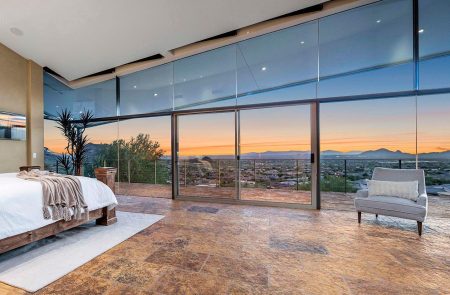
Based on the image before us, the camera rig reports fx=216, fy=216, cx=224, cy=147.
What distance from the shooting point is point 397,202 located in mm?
2982

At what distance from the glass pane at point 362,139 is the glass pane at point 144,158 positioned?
11.8 ft

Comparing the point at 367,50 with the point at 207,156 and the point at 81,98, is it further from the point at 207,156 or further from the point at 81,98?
the point at 81,98

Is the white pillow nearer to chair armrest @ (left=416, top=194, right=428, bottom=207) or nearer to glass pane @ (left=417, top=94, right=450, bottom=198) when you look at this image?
chair armrest @ (left=416, top=194, right=428, bottom=207)

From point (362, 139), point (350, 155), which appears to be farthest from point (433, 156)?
point (350, 155)

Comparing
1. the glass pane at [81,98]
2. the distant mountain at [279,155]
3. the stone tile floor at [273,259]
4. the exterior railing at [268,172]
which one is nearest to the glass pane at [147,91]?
the glass pane at [81,98]

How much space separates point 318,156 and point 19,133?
6.34 m

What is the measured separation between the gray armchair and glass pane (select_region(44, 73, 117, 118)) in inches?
228

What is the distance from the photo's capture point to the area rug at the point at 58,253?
76.3 inches

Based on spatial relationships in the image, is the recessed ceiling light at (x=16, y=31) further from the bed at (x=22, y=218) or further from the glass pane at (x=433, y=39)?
the glass pane at (x=433, y=39)

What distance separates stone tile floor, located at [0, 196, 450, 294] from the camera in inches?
70.9

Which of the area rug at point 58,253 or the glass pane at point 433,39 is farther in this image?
the glass pane at point 433,39

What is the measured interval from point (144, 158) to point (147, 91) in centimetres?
173

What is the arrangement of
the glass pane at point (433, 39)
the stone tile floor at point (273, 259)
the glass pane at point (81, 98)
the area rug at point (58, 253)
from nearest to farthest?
the stone tile floor at point (273, 259), the area rug at point (58, 253), the glass pane at point (433, 39), the glass pane at point (81, 98)

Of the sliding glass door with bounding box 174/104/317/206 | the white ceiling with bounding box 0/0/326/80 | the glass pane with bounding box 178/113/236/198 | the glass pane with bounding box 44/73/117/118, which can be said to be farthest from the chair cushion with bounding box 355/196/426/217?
the glass pane with bounding box 44/73/117/118
